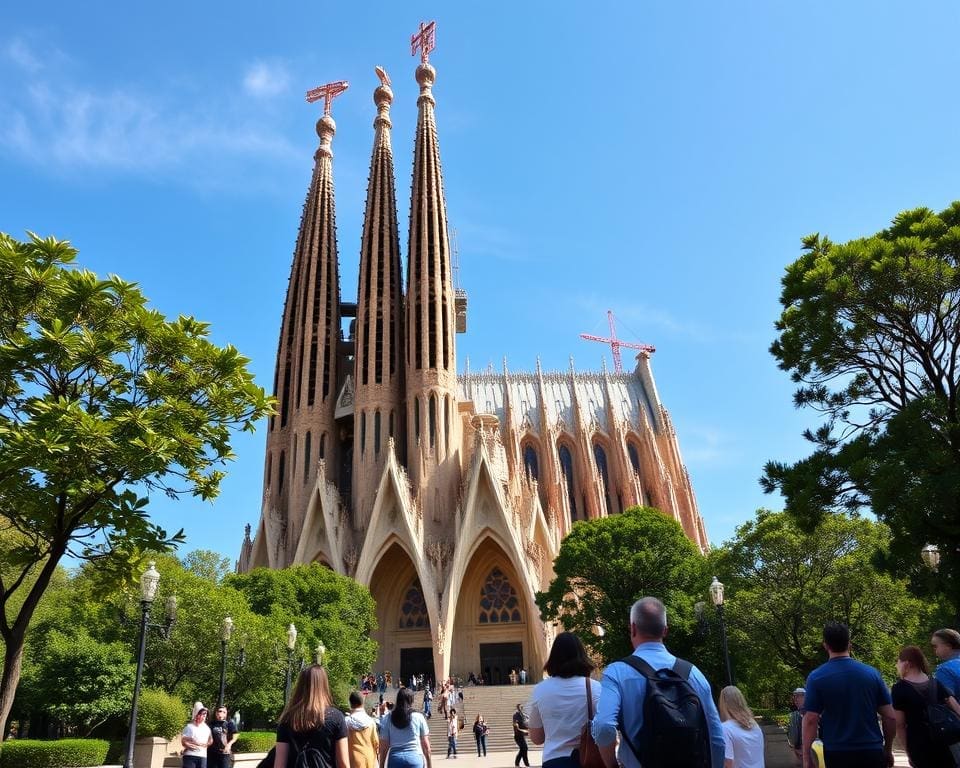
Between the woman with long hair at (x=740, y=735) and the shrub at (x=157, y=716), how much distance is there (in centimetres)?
1753

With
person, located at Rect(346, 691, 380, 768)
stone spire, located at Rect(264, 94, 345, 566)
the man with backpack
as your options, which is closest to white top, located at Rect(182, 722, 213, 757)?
person, located at Rect(346, 691, 380, 768)

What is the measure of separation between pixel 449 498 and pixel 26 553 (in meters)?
27.9

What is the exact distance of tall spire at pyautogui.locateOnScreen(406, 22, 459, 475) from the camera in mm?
39844

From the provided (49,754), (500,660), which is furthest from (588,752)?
(500,660)

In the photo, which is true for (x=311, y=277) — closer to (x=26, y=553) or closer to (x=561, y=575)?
(x=561, y=575)

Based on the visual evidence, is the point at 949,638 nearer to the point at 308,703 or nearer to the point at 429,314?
the point at 308,703

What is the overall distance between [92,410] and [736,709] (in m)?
10.3

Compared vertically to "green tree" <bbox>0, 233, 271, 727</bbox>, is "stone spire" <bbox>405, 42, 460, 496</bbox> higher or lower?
higher

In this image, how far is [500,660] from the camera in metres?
38.4

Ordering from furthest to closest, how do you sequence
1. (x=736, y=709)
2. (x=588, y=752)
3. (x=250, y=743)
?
(x=250, y=743) → (x=736, y=709) → (x=588, y=752)

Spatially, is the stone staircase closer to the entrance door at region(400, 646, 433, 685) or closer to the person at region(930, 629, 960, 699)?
the entrance door at region(400, 646, 433, 685)

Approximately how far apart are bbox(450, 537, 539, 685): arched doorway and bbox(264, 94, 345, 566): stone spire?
988 centimetres

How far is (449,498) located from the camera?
38562mm

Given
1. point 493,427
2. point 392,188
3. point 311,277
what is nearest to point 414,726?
point 493,427
